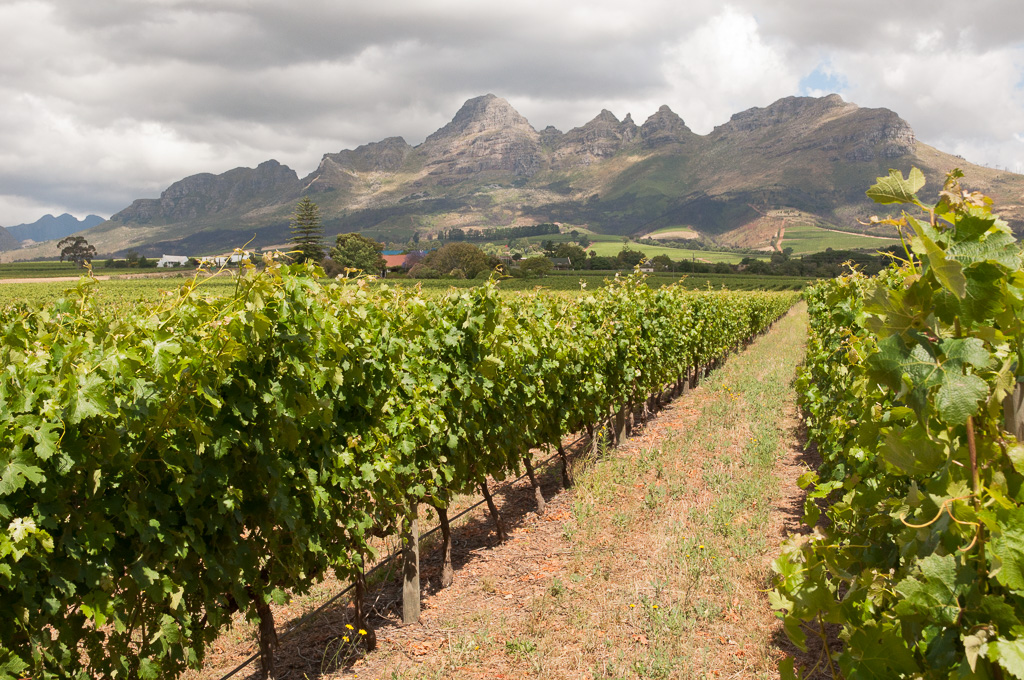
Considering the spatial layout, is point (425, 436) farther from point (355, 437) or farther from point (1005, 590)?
point (1005, 590)

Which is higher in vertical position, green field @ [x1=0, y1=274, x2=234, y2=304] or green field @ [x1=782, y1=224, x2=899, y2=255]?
green field @ [x1=782, y1=224, x2=899, y2=255]

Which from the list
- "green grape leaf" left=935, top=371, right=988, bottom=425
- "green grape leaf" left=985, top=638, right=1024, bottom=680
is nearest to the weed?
"green grape leaf" left=985, top=638, right=1024, bottom=680

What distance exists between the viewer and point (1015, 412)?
1.67 metres

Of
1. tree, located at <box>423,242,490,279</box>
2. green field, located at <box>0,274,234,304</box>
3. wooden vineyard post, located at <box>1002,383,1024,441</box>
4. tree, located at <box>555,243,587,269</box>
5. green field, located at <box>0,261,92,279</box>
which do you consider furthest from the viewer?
tree, located at <box>555,243,587,269</box>

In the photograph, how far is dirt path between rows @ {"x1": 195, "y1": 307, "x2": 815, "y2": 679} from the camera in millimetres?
4773

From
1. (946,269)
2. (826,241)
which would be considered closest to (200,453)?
(946,269)

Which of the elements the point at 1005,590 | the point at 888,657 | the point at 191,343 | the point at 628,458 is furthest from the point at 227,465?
the point at 628,458

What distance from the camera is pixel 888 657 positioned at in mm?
1777

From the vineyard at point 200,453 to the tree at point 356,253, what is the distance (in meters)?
73.5

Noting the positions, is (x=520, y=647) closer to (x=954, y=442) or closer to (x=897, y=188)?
(x=954, y=442)

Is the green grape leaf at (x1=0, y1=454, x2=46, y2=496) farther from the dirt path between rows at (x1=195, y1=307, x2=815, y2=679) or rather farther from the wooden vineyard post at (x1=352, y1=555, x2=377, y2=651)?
the dirt path between rows at (x1=195, y1=307, x2=815, y2=679)

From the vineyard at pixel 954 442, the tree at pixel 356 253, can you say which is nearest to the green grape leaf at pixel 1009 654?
the vineyard at pixel 954 442

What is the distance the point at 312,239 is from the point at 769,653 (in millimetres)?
91309

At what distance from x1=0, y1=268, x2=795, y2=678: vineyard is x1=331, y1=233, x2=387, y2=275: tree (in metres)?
73.5
